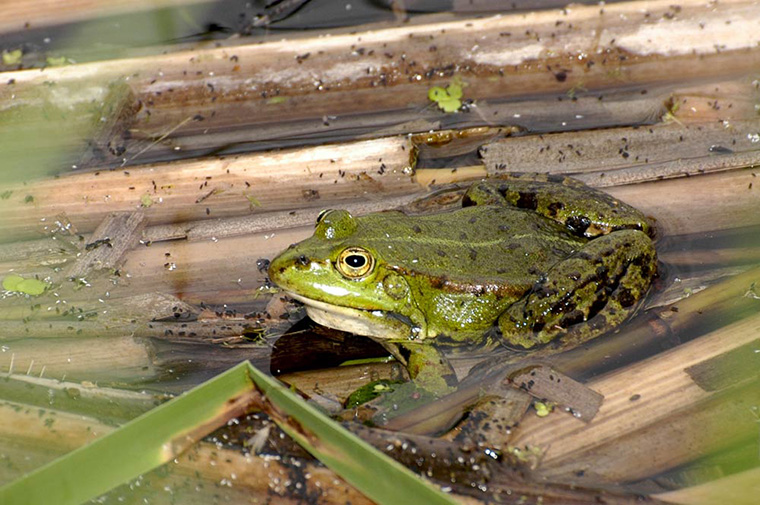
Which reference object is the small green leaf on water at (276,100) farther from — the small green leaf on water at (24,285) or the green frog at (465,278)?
the small green leaf on water at (24,285)

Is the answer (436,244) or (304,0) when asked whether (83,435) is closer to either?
(436,244)

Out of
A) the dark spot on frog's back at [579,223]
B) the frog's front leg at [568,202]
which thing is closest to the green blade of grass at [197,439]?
the frog's front leg at [568,202]

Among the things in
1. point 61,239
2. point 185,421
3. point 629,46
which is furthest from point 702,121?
point 61,239

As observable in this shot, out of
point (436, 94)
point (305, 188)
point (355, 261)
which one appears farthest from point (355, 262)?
point (436, 94)

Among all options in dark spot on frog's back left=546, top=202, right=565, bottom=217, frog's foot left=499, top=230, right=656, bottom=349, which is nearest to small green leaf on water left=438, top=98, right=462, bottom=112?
dark spot on frog's back left=546, top=202, right=565, bottom=217

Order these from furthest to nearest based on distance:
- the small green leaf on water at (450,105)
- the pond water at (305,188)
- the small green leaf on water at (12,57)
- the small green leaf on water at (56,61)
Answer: the small green leaf on water at (12,57) → the small green leaf on water at (56,61) → the small green leaf on water at (450,105) → the pond water at (305,188)

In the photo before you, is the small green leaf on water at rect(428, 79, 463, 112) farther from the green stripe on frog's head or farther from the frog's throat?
the frog's throat
